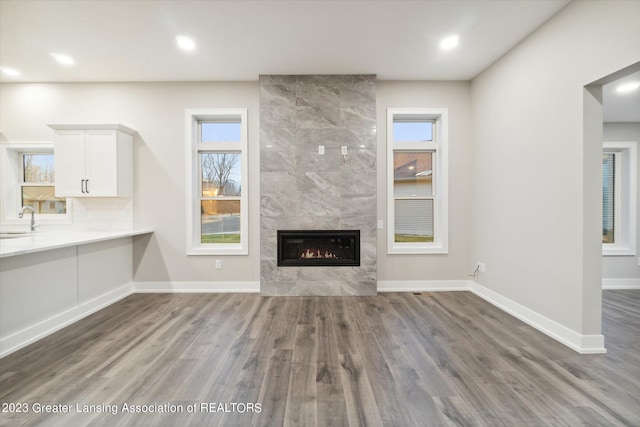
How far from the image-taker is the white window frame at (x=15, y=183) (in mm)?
4141

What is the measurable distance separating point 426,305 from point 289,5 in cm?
366

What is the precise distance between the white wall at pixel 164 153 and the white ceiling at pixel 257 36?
214 mm

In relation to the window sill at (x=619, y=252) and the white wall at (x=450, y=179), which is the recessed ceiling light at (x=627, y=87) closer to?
the white wall at (x=450, y=179)

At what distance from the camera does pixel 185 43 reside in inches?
126

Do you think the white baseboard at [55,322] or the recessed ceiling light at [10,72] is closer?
the white baseboard at [55,322]

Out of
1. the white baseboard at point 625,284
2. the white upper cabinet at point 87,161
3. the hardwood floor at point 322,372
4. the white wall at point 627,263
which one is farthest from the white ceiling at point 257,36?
the white baseboard at point 625,284

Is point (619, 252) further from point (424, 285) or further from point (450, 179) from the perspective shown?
point (424, 285)

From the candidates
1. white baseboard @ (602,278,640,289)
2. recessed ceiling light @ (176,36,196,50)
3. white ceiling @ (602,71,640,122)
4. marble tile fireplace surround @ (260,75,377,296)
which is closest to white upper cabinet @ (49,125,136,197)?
recessed ceiling light @ (176,36,196,50)

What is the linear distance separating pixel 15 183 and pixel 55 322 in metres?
2.84

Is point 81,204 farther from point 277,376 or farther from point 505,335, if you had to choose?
point 505,335

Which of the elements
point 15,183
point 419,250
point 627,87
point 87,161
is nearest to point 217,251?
point 87,161

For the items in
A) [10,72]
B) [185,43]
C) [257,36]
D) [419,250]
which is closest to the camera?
[257,36]

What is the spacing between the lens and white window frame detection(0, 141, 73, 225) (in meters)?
4.14

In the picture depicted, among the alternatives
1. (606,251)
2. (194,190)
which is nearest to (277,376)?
(194,190)
